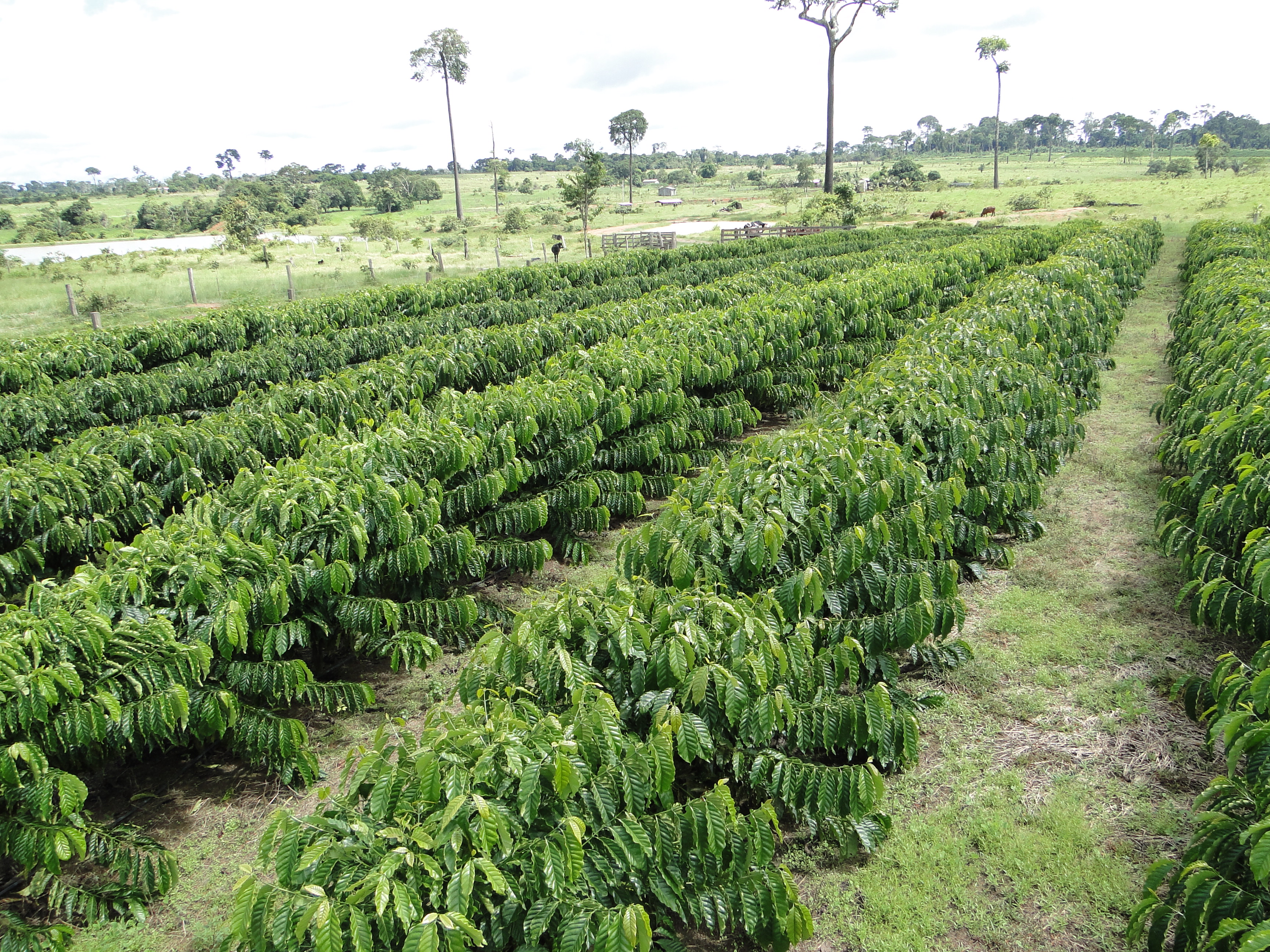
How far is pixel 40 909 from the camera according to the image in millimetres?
3846

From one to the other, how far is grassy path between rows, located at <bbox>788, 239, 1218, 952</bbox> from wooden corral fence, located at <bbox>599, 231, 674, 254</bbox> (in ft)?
108

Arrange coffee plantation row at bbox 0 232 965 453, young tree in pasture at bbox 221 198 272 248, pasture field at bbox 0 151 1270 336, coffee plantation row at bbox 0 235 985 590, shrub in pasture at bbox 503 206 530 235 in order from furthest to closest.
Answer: shrub in pasture at bbox 503 206 530 235, young tree in pasture at bbox 221 198 272 248, pasture field at bbox 0 151 1270 336, coffee plantation row at bbox 0 232 965 453, coffee plantation row at bbox 0 235 985 590

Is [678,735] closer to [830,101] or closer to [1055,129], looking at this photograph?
[830,101]

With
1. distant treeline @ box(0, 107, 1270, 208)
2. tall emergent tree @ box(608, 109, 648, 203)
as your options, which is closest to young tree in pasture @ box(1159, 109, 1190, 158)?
distant treeline @ box(0, 107, 1270, 208)

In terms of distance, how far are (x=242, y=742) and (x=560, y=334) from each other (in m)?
7.99

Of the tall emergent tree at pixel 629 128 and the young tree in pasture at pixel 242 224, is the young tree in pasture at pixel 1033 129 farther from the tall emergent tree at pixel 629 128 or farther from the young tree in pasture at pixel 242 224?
the young tree in pasture at pixel 242 224

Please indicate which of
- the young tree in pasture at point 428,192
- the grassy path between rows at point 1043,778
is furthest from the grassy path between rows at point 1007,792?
the young tree in pasture at point 428,192

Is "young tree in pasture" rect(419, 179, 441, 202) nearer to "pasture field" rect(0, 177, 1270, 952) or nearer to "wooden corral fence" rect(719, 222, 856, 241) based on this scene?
"wooden corral fence" rect(719, 222, 856, 241)

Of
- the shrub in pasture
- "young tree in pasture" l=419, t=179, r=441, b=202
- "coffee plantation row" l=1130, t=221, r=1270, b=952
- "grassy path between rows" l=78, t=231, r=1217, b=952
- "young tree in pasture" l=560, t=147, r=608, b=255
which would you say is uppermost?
"young tree in pasture" l=419, t=179, r=441, b=202

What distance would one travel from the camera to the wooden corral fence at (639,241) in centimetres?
3912

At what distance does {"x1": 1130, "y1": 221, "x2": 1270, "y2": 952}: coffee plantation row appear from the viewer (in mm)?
2594

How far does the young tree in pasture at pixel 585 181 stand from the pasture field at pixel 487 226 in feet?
7.74

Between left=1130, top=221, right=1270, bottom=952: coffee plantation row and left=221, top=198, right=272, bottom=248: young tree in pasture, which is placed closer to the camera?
left=1130, top=221, right=1270, bottom=952: coffee plantation row

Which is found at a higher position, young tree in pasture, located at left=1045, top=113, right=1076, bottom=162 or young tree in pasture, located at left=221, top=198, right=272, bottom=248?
young tree in pasture, located at left=1045, top=113, right=1076, bottom=162
